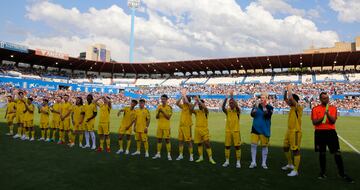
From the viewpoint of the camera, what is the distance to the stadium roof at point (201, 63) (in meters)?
54.1

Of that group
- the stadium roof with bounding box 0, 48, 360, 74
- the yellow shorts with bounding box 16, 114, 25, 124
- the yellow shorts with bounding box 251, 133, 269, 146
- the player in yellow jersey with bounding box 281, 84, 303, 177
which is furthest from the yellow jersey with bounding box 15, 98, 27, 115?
the stadium roof with bounding box 0, 48, 360, 74

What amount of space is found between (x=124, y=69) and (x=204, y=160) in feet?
217

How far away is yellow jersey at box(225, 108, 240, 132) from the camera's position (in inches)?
326

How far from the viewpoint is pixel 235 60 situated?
59.3 metres

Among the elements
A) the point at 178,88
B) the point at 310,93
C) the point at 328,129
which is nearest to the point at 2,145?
the point at 328,129

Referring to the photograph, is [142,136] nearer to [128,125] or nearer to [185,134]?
[128,125]

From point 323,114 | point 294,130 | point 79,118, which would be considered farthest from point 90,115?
point 323,114

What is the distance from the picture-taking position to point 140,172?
288 inches

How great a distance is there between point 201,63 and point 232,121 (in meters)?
55.8

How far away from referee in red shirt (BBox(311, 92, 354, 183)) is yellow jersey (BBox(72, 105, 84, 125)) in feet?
26.7

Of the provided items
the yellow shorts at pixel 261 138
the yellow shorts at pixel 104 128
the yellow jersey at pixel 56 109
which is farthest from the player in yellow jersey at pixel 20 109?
the yellow shorts at pixel 261 138

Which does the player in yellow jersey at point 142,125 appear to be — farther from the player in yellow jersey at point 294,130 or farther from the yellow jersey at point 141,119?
the player in yellow jersey at point 294,130

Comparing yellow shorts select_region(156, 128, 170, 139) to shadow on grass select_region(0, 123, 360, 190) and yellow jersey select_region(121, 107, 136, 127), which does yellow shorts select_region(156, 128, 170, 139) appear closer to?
shadow on grass select_region(0, 123, 360, 190)

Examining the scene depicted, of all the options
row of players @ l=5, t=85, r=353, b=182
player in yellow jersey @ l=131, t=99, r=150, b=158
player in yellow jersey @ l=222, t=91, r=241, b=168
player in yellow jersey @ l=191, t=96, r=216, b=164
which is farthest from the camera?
player in yellow jersey @ l=131, t=99, r=150, b=158
